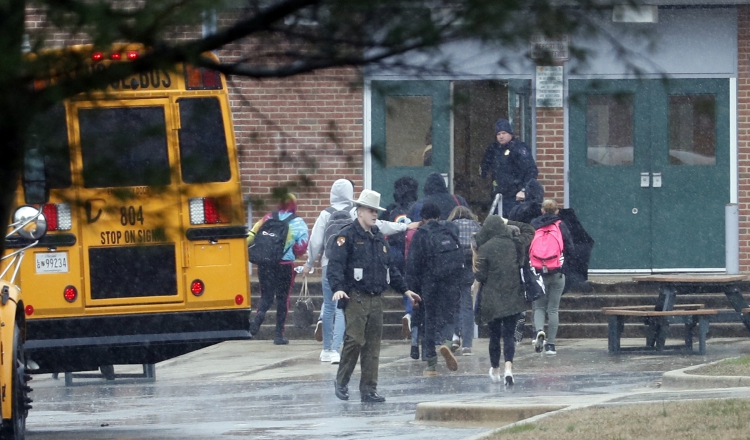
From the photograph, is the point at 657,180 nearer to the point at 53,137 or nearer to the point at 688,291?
the point at 688,291

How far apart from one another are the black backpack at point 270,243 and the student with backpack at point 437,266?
263 centimetres

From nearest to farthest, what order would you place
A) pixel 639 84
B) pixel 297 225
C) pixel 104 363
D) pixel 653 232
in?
1. pixel 639 84
2. pixel 104 363
3. pixel 297 225
4. pixel 653 232

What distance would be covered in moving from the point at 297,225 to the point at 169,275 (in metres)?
5.63

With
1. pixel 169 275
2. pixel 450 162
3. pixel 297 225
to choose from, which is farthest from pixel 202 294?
pixel 450 162

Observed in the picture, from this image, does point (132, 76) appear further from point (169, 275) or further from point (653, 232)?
point (653, 232)

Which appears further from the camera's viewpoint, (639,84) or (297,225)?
(297,225)

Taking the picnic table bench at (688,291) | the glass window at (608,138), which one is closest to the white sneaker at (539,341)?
the picnic table bench at (688,291)

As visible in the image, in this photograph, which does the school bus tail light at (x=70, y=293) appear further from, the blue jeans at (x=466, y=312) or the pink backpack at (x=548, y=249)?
the pink backpack at (x=548, y=249)

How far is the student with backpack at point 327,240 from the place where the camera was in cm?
1445

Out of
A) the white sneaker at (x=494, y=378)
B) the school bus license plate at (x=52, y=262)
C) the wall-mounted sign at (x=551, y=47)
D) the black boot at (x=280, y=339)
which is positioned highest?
the wall-mounted sign at (x=551, y=47)

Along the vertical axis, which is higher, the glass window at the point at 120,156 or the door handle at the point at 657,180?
the glass window at the point at 120,156

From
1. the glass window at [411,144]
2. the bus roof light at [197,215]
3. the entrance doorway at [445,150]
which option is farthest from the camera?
the glass window at [411,144]

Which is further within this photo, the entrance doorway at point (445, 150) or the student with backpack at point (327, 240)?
the entrance doorway at point (445, 150)

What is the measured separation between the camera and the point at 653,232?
1892 centimetres
